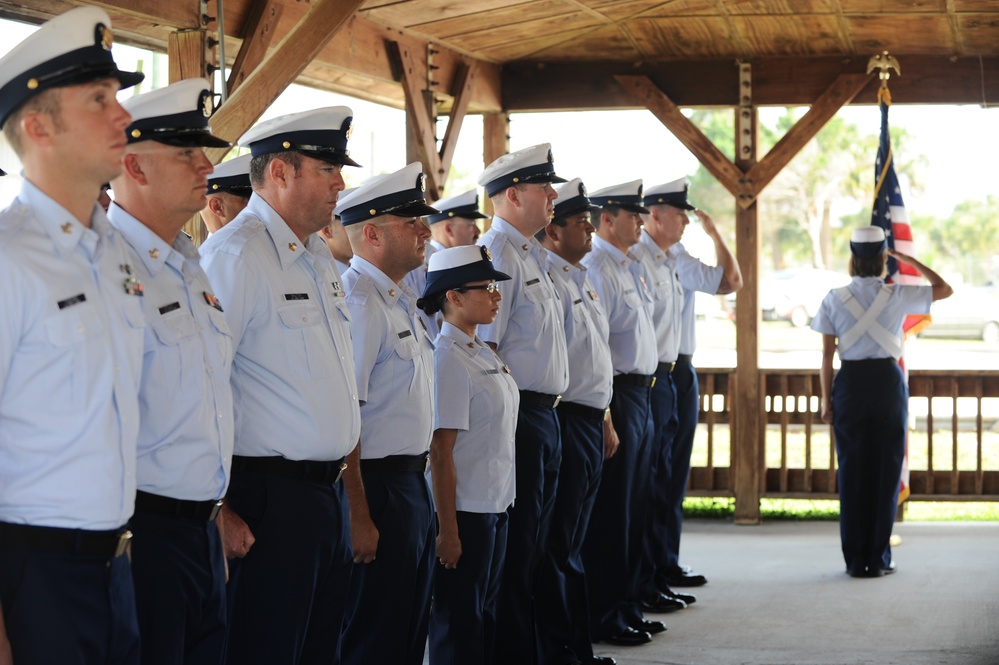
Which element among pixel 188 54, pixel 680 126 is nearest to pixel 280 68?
pixel 188 54

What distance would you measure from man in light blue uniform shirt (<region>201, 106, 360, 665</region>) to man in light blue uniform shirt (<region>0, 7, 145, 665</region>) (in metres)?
0.60

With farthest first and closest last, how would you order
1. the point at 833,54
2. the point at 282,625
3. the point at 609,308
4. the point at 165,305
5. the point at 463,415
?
1. the point at 833,54
2. the point at 609,308
3. the point at 463,415
4. the point at 282,625
5. the point at 165,305

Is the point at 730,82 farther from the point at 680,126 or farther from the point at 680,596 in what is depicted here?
the point at 680,596

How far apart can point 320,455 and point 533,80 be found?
18.6 feet

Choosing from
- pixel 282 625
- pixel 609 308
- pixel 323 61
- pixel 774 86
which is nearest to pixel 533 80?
pixel 774 86

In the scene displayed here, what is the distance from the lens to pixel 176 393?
2391 mm

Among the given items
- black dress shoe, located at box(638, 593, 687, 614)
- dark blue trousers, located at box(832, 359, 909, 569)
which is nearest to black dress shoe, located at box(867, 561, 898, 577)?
dark blue trousers, located at box(832, 359, 909, 569)

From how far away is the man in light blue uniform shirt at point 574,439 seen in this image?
4.57m

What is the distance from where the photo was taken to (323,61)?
5953 millimetres

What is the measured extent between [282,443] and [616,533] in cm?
276

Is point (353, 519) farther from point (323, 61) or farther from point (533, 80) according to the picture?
point (533, 80)

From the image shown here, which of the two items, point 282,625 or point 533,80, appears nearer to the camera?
point 282,625

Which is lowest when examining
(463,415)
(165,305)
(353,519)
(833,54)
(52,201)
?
(353,519)

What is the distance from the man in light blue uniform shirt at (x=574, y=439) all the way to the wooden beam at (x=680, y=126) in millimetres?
3097
